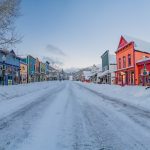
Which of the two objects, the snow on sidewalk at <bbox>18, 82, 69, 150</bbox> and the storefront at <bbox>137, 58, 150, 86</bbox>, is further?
the storefront at <bbox>137, 58, 150, 86</bbox>

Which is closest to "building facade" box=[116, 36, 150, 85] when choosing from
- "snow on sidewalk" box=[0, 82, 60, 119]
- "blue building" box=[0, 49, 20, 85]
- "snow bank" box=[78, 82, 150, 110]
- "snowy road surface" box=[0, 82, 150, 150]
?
"snow bank" box=[78, 82, 150, 110]

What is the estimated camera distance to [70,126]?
6.05 metres

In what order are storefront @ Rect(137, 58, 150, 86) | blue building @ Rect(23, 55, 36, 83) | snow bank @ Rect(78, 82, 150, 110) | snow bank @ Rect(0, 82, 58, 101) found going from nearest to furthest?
1. snow bank @ Rect(78, 82, 150, 110)
2. snow bank @ Rect(0, 82, 58, 101)
3. storefront @ Rect(137, 58, 150, 86)
4. blue building @ Rect(23, 55, 36, 83)

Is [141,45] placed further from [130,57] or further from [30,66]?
[30,66]

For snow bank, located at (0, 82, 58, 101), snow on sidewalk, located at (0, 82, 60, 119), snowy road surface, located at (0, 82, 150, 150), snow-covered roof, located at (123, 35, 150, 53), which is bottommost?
snowy road surface, located at (0, 82, 150, 150)

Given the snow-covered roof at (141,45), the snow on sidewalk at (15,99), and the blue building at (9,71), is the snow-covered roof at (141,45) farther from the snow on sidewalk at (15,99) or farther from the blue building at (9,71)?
the blue building at (9,71)

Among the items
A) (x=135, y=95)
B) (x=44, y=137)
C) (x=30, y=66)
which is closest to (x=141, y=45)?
(x=135, y=95)

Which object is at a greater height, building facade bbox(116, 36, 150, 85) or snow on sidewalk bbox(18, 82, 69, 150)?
building facade bbox(116, 36, 150, 85)

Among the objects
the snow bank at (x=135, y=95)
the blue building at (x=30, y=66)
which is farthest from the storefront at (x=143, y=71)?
the blue building at (x=30, y=66)

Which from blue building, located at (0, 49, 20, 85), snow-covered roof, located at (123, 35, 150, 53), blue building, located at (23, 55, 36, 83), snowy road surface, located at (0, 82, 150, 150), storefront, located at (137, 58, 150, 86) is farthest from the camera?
blue building, located at (23, 55, 36, 83)

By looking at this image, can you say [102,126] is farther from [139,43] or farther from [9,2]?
[139,43]

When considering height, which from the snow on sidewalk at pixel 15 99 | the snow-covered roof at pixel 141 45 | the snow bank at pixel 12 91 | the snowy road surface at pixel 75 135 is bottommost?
the snowy road surface at pixel 75 135

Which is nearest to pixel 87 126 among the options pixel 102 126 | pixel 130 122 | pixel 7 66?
pixel 102 126

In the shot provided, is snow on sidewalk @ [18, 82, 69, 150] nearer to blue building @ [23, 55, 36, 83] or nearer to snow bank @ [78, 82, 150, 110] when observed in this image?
snow bank @ [78, 82, 150, 110]
